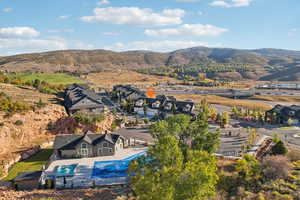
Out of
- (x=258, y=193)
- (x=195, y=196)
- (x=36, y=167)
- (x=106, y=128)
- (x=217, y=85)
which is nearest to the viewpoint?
(x=195, y=196)

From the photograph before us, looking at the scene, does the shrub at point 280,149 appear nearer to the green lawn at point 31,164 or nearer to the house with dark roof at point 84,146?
the house with dark roof at point 84,146

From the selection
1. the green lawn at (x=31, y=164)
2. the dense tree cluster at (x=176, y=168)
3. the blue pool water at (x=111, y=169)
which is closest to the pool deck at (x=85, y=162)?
the blue pool water at (x=111, y=169)

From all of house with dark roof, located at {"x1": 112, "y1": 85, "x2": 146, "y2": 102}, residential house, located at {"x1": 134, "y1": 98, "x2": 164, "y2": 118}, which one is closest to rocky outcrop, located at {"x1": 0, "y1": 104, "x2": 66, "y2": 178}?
residential house, located at {"x1": 134, "y1": 98, "x2": 164, "y2": 118}

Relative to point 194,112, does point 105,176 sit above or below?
below

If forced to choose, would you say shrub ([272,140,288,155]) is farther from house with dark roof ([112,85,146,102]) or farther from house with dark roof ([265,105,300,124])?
house with dark roof ([112,85,146,102])

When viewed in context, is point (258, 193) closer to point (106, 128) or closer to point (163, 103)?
point (106, 128)

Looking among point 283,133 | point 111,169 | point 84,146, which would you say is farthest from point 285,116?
point 84,146

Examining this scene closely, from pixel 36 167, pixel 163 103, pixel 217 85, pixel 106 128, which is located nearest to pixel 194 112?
pixel 163 103
